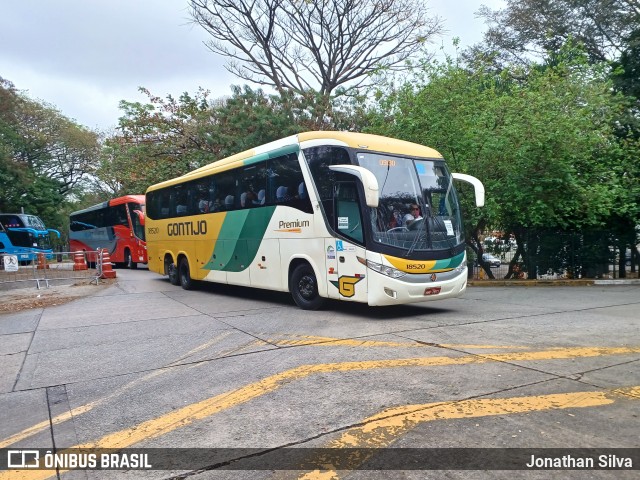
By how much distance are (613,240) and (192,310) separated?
1412cm

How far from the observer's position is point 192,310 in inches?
423

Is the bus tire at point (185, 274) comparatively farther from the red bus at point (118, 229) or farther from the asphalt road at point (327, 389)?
the red bus at point (118, 229)

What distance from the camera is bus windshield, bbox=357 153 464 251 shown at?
28.7ft

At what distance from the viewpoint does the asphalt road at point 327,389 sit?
3562 mm

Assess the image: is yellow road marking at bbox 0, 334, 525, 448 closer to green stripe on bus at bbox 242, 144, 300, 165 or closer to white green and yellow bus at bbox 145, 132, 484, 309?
white green and yellow bus at bbox 145, 132, 484, 309

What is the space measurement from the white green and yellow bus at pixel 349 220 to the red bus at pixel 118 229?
13.4m

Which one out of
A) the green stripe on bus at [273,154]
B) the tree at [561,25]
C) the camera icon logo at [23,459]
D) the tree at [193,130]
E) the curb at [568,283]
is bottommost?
the camera icon logo at [23,459]

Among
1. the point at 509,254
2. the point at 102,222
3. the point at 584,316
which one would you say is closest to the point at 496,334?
the point at 584,316

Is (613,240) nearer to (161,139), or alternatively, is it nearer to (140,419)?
(140,419)

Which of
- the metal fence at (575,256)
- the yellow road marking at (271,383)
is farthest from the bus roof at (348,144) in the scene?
the metal fence at (575,256)

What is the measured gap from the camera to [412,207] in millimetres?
9016

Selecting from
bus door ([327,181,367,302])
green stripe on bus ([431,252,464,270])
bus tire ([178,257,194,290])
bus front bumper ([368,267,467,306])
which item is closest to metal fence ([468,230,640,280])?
green stripe on bus ([431,252,464,270])

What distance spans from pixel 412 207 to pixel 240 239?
5.00 metres

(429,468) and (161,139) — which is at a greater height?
(161,139)
